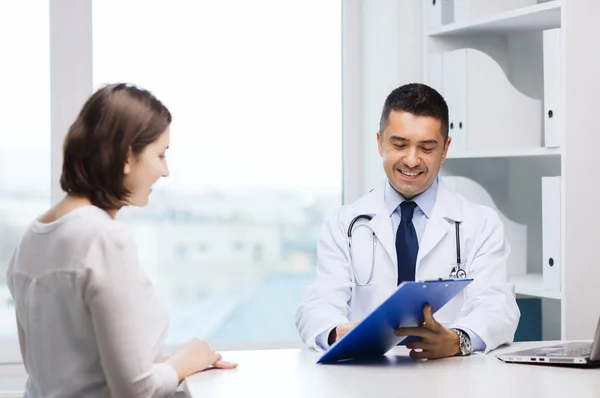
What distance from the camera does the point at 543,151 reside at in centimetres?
245

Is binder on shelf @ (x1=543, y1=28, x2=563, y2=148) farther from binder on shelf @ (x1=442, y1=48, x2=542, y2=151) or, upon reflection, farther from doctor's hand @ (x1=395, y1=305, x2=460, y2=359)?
doctor's hand @ (x1=395, y1=305, x2=460, y2=359)

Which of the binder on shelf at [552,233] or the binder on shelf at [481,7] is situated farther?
the binder on shelf at [481,7]

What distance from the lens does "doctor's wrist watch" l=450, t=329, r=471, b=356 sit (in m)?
1.87

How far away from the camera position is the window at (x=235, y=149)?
300 centimetres

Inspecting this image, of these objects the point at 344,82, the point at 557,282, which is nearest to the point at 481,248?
the point at 557,282

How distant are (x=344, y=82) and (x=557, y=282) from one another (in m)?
1.15

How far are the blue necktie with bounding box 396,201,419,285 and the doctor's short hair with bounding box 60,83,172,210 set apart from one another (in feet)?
3.13

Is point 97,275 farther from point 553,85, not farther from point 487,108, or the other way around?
point 487,108

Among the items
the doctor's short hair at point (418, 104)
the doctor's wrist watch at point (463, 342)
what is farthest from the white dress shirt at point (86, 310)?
the doctor's short hair at point (418, 104)

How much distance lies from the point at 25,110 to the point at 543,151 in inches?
65.7

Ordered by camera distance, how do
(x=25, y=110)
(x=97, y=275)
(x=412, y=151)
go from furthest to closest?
(x=25, y=110) → (x=412, y=151) → (x=97, y=275)

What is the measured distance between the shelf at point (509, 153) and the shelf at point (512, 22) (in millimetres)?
382

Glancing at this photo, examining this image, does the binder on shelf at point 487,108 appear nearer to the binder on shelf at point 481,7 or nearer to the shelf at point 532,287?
the binder on shelf at point 481,7

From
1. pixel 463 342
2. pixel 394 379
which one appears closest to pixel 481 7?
pixel 463 342
